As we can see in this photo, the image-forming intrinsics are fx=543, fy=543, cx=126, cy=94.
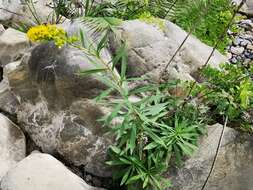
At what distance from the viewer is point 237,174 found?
386 cm

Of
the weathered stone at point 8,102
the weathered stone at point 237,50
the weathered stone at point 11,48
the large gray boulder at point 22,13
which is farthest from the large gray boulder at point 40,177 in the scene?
the weathered stone at point 237,50

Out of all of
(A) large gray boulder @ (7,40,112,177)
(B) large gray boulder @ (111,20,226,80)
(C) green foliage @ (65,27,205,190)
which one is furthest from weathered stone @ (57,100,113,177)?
(B) large gray boulder @ (111,20,226,80)

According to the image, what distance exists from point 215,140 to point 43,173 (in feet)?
4.12

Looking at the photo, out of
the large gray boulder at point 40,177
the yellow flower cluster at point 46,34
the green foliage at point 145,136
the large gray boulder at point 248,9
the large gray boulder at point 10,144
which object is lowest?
the large gray boulder at point 10,144

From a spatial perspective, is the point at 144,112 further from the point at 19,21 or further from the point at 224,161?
the point at 19,21

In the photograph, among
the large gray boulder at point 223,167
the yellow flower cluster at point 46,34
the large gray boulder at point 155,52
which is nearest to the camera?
the yellow flower cluster at point 46,34

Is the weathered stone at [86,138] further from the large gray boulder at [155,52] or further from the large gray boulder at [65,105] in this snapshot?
the large gray boulder at [155,52]

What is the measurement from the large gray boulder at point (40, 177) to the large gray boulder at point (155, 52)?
0.96 m

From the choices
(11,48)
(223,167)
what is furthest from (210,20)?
(11,48)

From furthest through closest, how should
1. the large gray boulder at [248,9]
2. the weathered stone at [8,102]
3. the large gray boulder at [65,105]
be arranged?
the large gray boulder at [248,9] < the weathered stone at [8,102] < the large gray boulder at [65,105]

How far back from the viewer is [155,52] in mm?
4316

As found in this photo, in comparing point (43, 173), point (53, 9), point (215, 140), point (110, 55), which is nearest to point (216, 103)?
point (215, 140)

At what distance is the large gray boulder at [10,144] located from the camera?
412 cm

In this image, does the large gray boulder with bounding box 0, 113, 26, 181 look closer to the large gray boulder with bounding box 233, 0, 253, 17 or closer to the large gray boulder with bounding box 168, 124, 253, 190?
the large gray boulder with bounding box 168, 124, 253, 190
